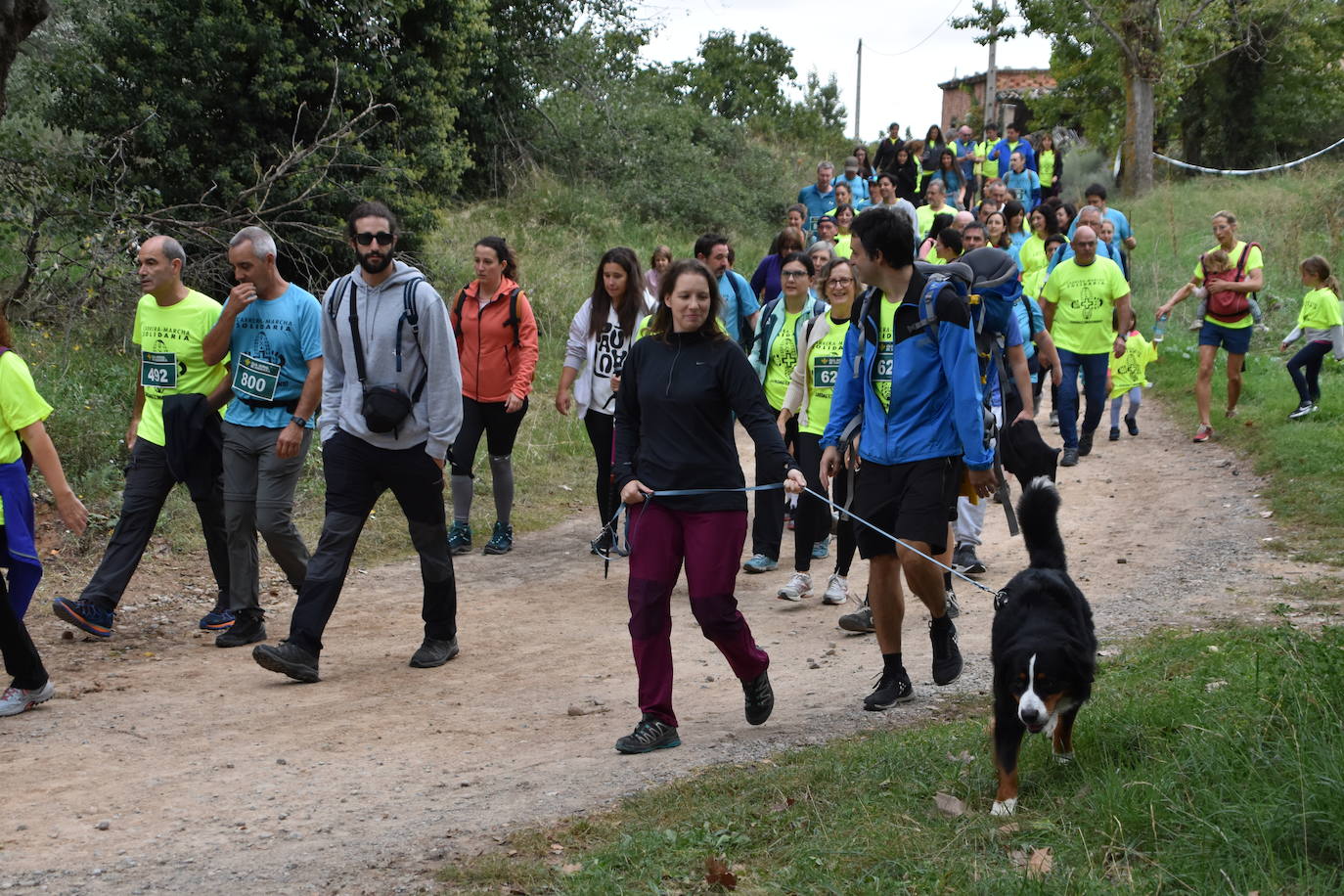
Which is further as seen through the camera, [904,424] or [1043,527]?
[904,424]

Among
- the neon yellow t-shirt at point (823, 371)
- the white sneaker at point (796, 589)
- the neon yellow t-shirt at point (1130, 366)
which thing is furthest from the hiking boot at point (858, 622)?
the neon yellow t-shirt at point (1130, 366)

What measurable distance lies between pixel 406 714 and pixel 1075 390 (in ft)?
27.4

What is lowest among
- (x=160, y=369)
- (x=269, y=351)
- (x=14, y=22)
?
(x=160, y=369)

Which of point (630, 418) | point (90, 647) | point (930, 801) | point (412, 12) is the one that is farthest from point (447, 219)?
point (930, 801)

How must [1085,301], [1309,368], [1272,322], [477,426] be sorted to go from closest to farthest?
→ [477,426], [1085,301], [1309,368], [1272,322]

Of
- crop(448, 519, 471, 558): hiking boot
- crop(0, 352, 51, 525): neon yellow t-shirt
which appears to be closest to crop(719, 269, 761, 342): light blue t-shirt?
crop(448, 519, 471, 558): hiking boot

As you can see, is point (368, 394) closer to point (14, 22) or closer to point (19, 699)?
point (19, 699)

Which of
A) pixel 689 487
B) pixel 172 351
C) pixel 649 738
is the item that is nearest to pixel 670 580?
pixel 689 487

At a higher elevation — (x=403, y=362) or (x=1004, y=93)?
(x=1004, y=93)

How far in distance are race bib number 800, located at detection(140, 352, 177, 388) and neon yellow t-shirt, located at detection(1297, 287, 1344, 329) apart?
1039 centimetres

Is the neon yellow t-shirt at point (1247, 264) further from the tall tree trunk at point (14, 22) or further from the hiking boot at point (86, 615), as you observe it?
the tall tree trunk at point (14, 22)

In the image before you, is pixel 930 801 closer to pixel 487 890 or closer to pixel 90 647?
pixel 487 890

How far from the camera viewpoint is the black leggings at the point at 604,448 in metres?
9.27

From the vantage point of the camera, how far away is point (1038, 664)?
4105 mm
